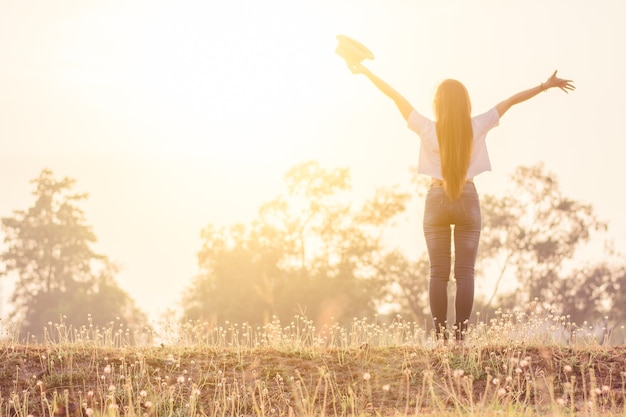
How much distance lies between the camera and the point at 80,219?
167ft

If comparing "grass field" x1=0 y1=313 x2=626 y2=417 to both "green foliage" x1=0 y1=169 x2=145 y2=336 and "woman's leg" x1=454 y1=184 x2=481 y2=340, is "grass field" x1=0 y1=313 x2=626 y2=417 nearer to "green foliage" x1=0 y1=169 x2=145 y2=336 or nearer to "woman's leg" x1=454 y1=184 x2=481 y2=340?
"woman's leg" x1=454 y1=184 x2=481 y2=340

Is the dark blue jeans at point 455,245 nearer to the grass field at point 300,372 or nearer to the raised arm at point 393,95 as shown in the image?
the grass field at point 300,372

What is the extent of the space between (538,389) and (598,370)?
82cm

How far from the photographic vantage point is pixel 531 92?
345 inches

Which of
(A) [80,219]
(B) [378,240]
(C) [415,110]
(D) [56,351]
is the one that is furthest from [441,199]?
(A) [80,219]

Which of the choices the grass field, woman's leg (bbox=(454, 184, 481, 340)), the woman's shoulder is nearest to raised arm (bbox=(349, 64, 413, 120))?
the woman's shoulder

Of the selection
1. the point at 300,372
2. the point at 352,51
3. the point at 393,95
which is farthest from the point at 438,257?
the point at 352,51

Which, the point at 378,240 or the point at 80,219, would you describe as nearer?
the point at 378,240

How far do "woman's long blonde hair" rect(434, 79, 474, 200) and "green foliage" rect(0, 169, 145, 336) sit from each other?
132ft

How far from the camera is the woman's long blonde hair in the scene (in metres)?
8.32

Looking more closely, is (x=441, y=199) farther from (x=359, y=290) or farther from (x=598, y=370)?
(x=359, y=290)

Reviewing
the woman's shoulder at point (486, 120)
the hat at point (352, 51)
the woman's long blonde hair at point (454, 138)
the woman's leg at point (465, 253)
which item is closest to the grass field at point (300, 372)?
the woman's leg at point (465, 253)

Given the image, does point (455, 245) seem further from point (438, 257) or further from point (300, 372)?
point (300, 372)

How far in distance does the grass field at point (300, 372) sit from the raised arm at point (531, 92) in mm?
2200
